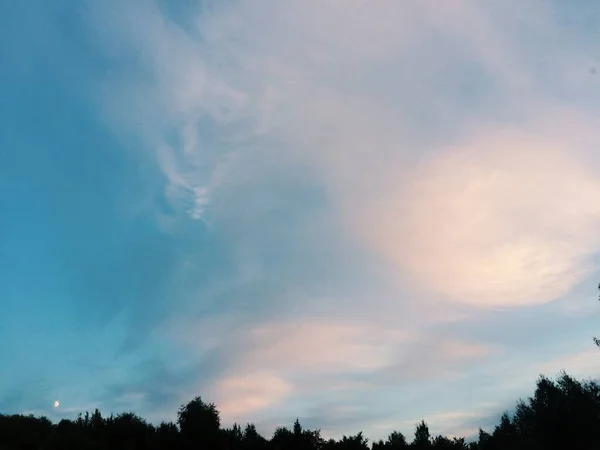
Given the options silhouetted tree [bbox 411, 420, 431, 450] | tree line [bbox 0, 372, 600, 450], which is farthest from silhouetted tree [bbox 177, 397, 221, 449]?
silhouetted tree [bbox 411, 420, 431, 450]

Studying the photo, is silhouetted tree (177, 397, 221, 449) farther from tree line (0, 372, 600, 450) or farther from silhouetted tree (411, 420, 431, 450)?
silhouetted tree (411, 420, 431, 450)

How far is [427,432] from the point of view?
121125 millimetres

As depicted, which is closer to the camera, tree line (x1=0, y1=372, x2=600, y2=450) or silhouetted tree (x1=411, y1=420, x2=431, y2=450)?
tree line (x1=0, y1=372, x2=600, y2=450)

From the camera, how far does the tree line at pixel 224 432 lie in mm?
64750

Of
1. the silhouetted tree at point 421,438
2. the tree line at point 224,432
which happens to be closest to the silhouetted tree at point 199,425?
the tree line at point 224,432

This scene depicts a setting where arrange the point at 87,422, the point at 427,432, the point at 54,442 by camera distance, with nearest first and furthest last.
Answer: the point at 54,442 < the point at 87,422 < the point at 427,432

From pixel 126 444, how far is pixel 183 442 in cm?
884

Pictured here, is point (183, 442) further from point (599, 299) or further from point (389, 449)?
point (599, 299)

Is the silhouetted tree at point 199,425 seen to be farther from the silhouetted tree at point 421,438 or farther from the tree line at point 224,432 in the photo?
the silhouetted tree at point 421,438

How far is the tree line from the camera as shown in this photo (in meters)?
64.8

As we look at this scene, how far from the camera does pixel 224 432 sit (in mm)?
88250

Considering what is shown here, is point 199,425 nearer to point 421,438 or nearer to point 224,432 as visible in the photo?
point 224,432

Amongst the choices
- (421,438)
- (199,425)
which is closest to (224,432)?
(199,425)

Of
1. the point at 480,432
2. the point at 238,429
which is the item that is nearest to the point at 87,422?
the point at 238,429
